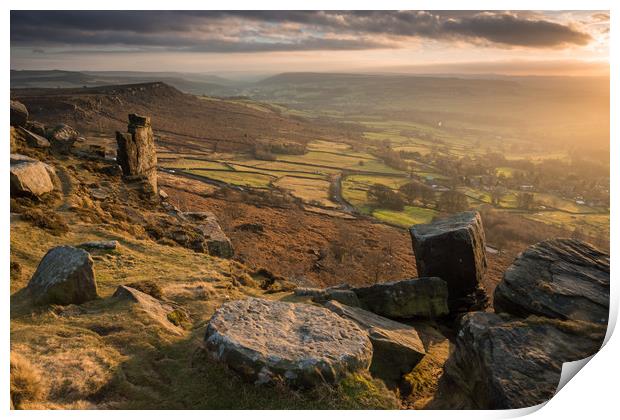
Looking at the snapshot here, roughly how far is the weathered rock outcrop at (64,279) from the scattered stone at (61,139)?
704 inches

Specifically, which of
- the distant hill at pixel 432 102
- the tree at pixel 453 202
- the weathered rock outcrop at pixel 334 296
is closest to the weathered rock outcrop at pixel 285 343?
the weathered rock outcrop at pixel 334 296

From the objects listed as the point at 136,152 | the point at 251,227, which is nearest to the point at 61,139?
the point at 136,152

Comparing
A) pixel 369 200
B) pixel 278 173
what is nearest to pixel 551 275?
pixel 369 200

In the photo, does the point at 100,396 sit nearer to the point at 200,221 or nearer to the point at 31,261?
the point at 31,261

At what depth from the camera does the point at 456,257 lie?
17.6 meters

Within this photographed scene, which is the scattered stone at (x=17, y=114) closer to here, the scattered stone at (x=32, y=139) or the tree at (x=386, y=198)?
the scattered stone at (x=32, y=139)

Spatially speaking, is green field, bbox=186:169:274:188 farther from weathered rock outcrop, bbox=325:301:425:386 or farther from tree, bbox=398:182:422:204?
weathered rock outcrop, bbox=325:301:425:386

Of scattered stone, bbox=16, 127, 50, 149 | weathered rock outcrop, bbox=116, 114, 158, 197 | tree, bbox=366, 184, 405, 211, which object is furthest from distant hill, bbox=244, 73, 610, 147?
scattered stone, bbox=16, 127, 50, 149

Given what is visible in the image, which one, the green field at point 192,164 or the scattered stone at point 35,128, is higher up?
the scattered stone at point 35,128

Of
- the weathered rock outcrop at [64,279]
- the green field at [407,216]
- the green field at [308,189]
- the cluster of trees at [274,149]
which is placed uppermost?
the weathered rock outcrop at [64,279]

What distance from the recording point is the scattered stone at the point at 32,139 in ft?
78.5

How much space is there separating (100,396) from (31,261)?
7.17 m

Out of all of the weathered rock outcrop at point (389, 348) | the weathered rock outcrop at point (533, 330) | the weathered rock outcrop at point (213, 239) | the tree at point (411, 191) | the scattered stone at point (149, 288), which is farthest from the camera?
the tree at point (411, 191)

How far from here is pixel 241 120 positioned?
94.0 metres
